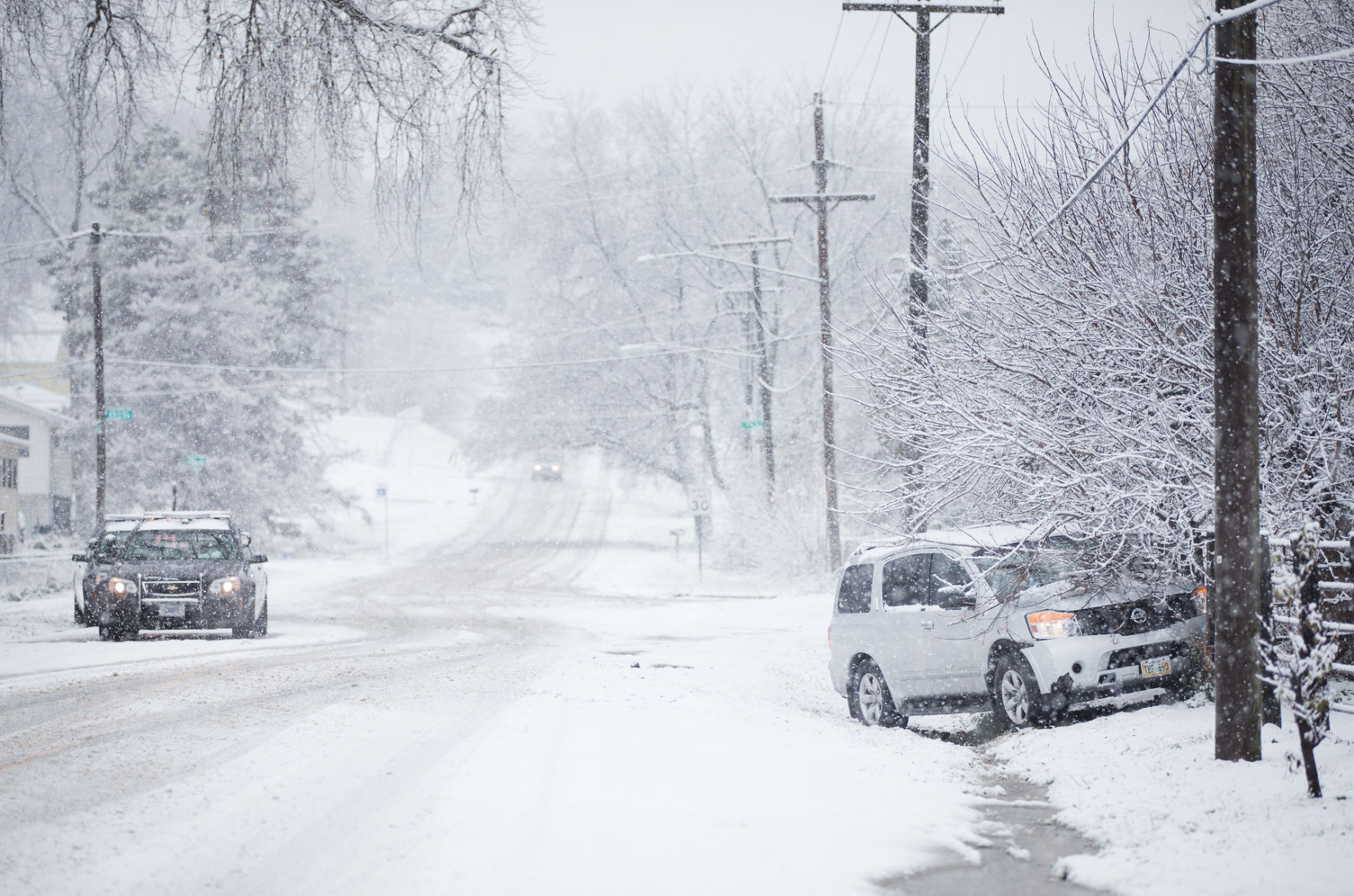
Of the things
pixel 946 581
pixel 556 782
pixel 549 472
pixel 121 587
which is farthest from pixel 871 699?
pixel 549 472

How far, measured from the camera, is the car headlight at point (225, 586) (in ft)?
61.0

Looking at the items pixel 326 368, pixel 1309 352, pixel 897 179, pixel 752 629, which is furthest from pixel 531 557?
pixel 1309 352

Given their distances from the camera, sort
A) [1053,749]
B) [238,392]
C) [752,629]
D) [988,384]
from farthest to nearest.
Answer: [238,392]
[752,629]
[988,384]
[1053,749]

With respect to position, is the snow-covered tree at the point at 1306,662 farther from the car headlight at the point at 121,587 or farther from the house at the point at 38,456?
the house at the point at 38,456

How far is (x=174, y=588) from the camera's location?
1845cm

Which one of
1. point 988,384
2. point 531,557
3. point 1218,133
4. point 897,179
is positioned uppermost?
point 897,179

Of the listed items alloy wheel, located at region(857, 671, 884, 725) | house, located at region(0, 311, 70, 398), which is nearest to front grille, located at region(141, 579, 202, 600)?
alloy wheel, located at region(857, 671, 884, 725)

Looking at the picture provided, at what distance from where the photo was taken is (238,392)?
4528 cm

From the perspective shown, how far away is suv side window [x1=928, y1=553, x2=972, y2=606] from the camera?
1053cm

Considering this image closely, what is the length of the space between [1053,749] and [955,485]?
142 inches

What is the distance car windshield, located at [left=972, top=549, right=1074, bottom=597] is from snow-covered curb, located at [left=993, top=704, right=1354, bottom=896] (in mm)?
1480

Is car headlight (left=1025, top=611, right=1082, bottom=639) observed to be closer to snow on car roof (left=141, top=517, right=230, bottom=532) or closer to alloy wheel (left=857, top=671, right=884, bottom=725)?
alloy wheel (left=857, top=671, right=884, bottom=725)

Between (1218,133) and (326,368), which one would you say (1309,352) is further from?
(326,368)

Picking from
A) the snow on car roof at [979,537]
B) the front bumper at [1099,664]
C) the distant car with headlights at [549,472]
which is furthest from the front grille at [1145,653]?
the distant car with headlights at [549,472]
